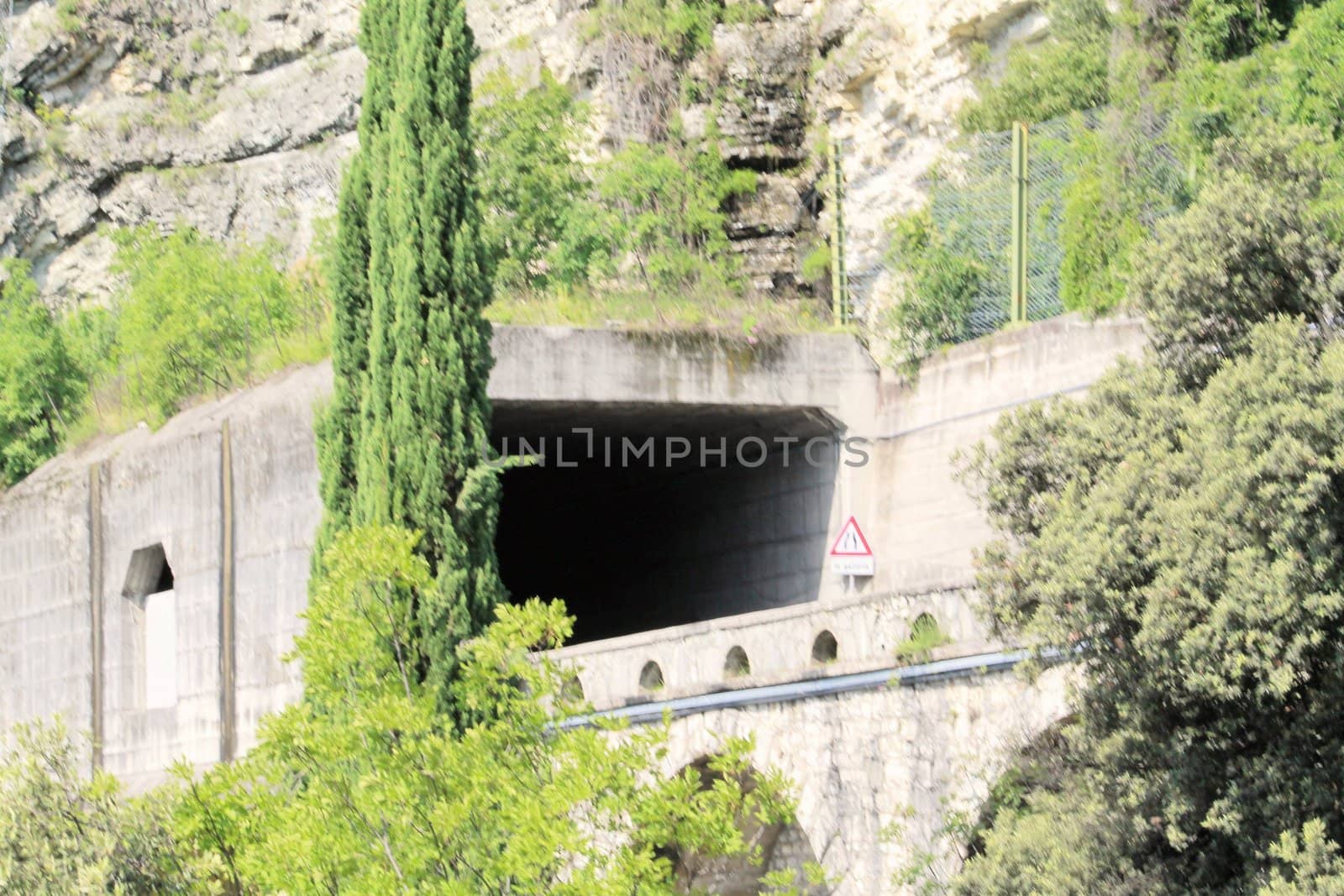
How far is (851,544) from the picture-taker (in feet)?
63.1

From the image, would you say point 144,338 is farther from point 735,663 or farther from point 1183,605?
point 1183,605

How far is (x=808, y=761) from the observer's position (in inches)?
552

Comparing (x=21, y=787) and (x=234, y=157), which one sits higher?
(x=234, y=157)

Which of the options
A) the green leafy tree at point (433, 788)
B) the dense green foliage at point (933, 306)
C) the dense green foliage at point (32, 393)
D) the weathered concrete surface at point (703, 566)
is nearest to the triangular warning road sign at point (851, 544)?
the weathered concrete surface at point (703, 566)

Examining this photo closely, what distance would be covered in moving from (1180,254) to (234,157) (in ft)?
99.1

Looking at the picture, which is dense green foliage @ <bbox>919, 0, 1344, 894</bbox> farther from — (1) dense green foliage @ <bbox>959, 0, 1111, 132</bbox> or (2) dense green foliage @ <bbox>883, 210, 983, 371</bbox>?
(1) dense green foliage @ <bbox>959, 0, 1111, 132</bbox>

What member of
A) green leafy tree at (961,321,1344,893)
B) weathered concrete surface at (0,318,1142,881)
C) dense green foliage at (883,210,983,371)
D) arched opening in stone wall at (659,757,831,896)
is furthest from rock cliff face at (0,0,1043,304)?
green leafy tree at (961,321,1344,893)

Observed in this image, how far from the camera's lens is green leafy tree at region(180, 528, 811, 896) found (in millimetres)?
11633

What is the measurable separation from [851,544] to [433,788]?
7.60 m

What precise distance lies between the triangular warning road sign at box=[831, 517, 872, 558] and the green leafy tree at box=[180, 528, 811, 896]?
5.40 m

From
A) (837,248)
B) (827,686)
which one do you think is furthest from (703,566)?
(827,686)

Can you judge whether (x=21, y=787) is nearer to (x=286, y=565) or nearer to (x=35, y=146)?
(x=286, y=565)

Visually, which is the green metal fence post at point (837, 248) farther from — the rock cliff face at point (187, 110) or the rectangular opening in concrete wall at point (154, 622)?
the rectangular opening in concrete wall at point (154, 622)

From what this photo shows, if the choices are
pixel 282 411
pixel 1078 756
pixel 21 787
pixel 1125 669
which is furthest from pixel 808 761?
pixel 282 411
